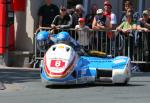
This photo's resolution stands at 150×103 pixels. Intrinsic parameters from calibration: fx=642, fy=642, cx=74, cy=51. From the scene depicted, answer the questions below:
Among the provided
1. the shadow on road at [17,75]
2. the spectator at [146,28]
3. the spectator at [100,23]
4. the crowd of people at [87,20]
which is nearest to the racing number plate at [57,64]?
the shadow on road at [17,75]

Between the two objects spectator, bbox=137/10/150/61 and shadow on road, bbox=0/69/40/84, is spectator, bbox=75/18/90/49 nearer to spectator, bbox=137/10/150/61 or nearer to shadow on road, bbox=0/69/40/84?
spectator, bbox=137/10/150/61

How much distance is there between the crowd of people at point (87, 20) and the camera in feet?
60.4

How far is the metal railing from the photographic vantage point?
60.7ft

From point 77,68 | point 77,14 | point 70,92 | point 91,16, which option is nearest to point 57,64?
point 77,68

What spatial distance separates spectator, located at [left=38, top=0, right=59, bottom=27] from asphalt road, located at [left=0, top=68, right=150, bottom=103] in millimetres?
3155

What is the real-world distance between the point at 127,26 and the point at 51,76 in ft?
17.5

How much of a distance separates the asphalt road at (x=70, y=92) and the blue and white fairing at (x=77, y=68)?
0.20 meters

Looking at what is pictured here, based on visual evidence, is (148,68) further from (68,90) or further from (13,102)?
(13,102)

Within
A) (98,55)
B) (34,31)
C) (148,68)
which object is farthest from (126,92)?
(34,31)

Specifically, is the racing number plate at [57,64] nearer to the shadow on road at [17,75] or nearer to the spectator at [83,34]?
the shadow on road at [17,75]

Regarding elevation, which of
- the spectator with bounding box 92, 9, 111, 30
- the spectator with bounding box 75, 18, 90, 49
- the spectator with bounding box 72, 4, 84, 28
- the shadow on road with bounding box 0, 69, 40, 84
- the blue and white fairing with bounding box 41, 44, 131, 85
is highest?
the spectator with bounding box 72, 4, 84, 28

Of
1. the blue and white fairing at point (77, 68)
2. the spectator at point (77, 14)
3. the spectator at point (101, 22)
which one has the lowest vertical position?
the blue and white fairing at point (77, 68)

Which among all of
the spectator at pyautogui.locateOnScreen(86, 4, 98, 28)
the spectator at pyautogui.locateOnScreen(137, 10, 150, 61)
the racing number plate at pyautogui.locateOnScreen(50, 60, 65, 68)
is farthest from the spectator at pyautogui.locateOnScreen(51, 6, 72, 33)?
the racing number plate at pyautogui.locateOnScreen(50, 60, 65, 68)

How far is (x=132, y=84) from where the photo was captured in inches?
583
